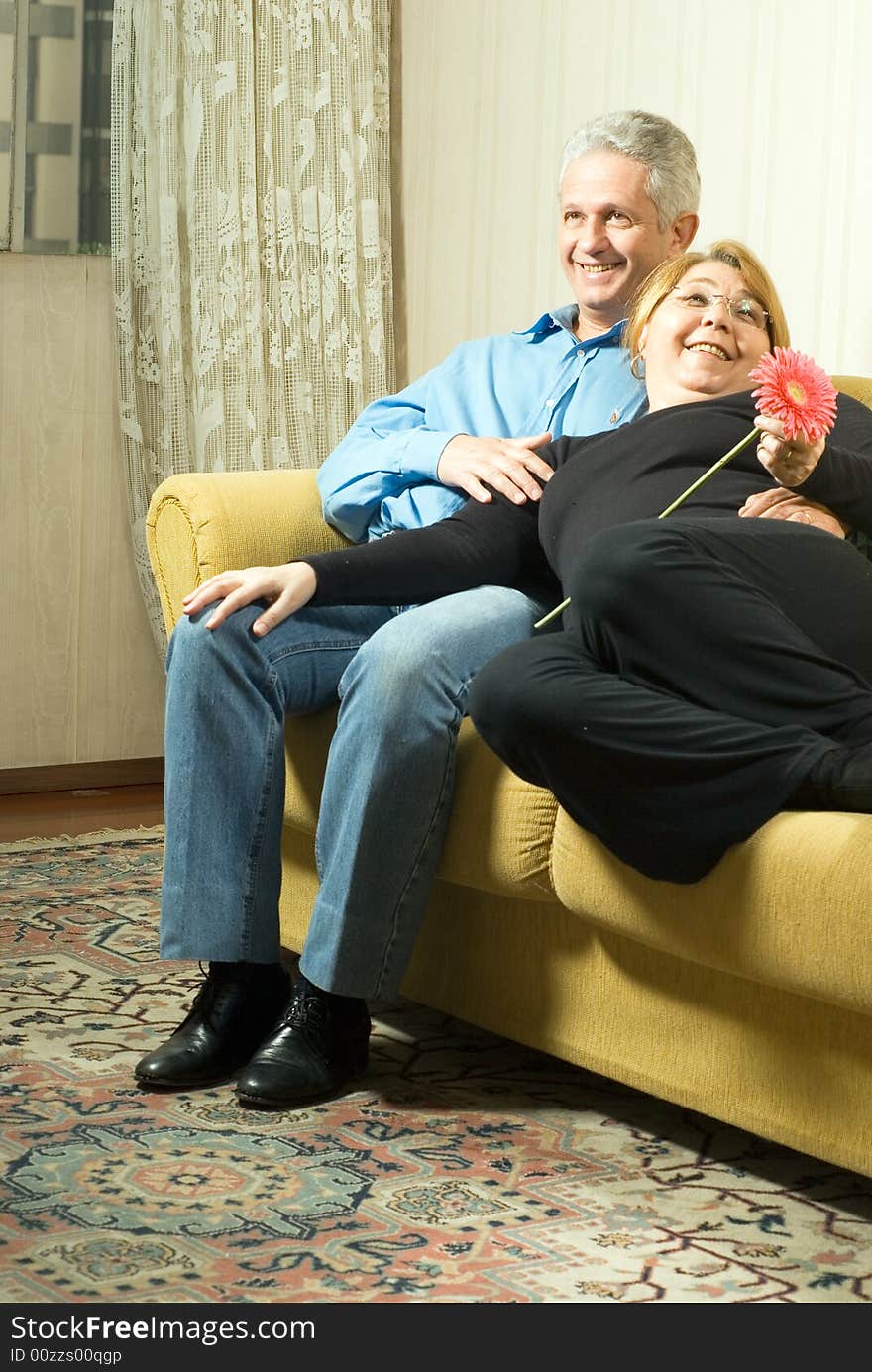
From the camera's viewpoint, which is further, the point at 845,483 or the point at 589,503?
the point at 589,503

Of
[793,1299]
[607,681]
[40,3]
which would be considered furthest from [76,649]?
[793,1299]

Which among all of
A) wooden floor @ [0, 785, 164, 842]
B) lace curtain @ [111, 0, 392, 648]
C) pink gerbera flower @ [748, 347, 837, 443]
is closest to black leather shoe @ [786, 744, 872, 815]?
pink gerbera flower @ [748, 347, 837, 443]

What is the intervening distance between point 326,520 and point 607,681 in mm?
883

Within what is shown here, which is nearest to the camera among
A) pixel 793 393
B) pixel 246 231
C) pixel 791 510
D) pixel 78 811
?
pixel 793 393

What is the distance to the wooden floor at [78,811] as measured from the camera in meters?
3.34

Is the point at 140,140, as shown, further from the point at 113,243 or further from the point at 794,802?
the point at 794,802

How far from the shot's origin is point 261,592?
196 cm

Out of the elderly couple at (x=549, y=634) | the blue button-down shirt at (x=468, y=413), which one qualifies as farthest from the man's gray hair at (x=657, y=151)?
the blue button-down shirt at (x=468, y=413)

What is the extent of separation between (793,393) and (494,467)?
648 millimetres

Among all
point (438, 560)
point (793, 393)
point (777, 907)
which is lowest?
point (777, 907)

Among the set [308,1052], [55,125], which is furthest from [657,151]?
[55,125]

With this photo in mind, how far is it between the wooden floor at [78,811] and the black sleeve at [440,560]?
A: 1.44 m

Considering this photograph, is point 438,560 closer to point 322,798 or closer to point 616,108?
point 322,798

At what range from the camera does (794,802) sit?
152cm
